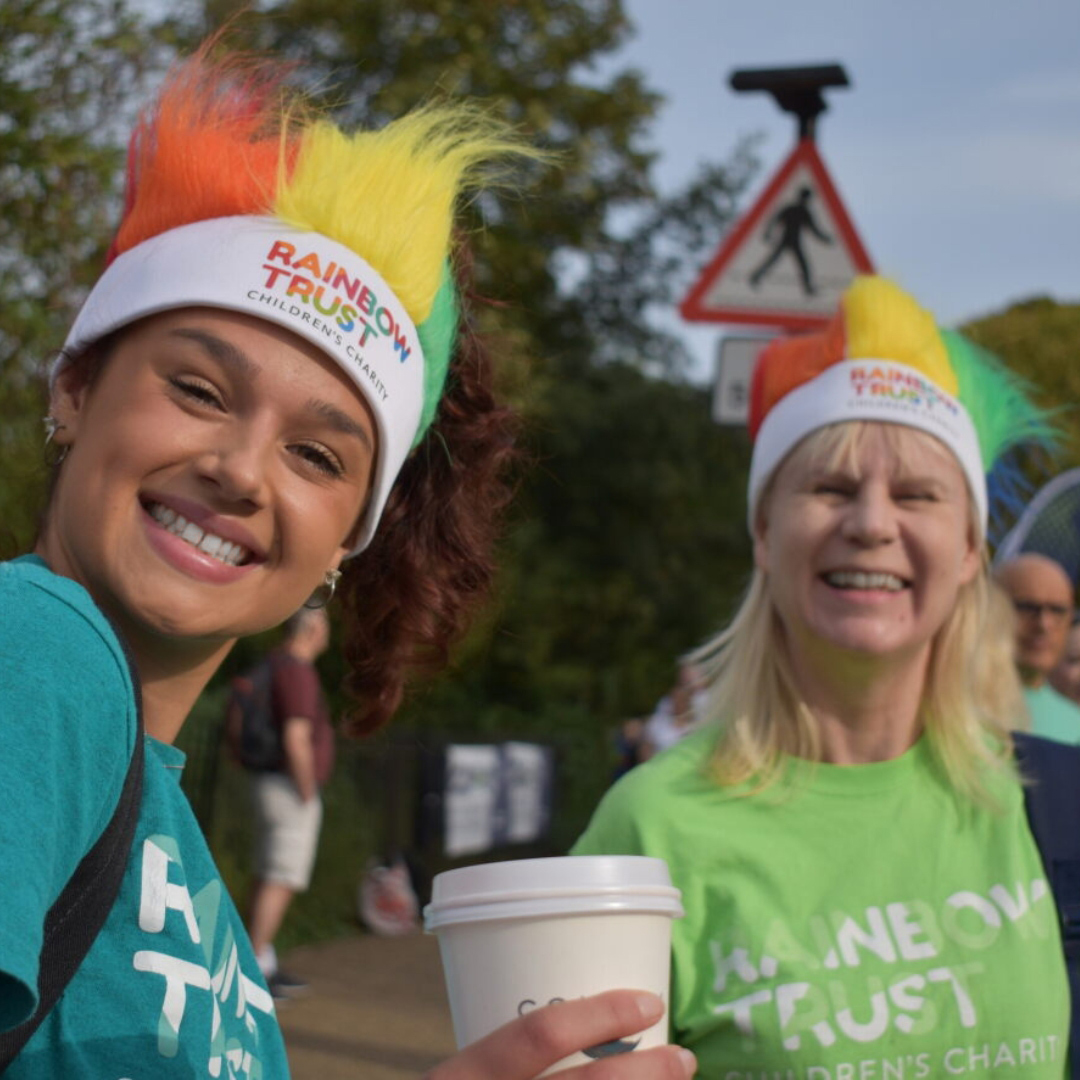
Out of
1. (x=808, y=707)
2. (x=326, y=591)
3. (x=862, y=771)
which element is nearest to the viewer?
(x=326, y=591)

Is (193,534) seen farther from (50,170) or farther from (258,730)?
(258,730)

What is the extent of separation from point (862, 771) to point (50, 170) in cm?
427

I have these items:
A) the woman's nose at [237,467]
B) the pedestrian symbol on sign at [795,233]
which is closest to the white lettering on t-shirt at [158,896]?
the woman's nose at [237,467]

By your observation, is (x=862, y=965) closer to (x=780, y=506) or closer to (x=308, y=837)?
(x=780, y=506)

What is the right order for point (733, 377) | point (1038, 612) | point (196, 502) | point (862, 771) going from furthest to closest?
point (733, 377)
point (1038, 612)
point (862, 771)
point (196, 502)

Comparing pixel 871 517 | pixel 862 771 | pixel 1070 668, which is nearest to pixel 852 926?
pixel 862 771

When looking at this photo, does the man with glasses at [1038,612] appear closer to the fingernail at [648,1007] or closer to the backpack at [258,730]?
the backpack at [258,730]

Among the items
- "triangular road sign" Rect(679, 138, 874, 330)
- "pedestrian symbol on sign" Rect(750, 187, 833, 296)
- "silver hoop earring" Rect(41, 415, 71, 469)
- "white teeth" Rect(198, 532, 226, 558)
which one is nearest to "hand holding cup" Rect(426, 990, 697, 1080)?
"white teeth" Rect(198, 532, 226, 558)

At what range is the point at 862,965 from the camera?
102 inches

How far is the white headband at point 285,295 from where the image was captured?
6.23 ft

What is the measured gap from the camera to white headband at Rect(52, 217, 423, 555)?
1.90 m

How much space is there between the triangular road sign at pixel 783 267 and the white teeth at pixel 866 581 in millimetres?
3729

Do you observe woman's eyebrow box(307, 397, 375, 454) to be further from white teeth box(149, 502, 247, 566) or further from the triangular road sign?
the triangular road sign

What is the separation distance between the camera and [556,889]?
1584mm
